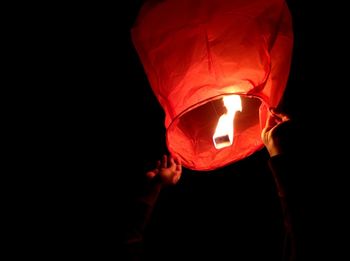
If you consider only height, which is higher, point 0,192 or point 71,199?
point 0,192

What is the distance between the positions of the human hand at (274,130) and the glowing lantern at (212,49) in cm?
6

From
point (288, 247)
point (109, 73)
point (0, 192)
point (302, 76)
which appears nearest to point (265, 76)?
point (288, 247)

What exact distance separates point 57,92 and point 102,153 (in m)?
0.62

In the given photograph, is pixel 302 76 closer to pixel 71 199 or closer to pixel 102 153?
pixel 102 153

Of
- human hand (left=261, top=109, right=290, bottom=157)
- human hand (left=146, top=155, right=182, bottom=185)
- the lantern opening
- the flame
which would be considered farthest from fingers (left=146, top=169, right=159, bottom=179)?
human hand (left=261, top=109, right=290, bottom=157)

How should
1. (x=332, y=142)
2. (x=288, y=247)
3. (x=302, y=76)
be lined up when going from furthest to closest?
(x=302, y=76) → (x=288, y=247) → (x=332, y=142)

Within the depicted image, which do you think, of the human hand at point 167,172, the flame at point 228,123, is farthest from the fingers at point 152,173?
the flame at point 228,123

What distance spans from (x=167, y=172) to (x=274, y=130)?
0.72 m

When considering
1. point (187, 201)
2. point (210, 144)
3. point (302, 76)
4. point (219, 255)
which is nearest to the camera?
point (210, 144)

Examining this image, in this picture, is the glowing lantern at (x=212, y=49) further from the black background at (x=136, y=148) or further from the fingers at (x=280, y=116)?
the black background at (x=136, y=148)

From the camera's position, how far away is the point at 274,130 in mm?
1228

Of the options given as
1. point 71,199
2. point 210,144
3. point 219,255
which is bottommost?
point 219,255

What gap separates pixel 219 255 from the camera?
2570 mm

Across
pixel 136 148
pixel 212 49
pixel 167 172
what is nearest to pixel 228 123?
pixel 212 49
